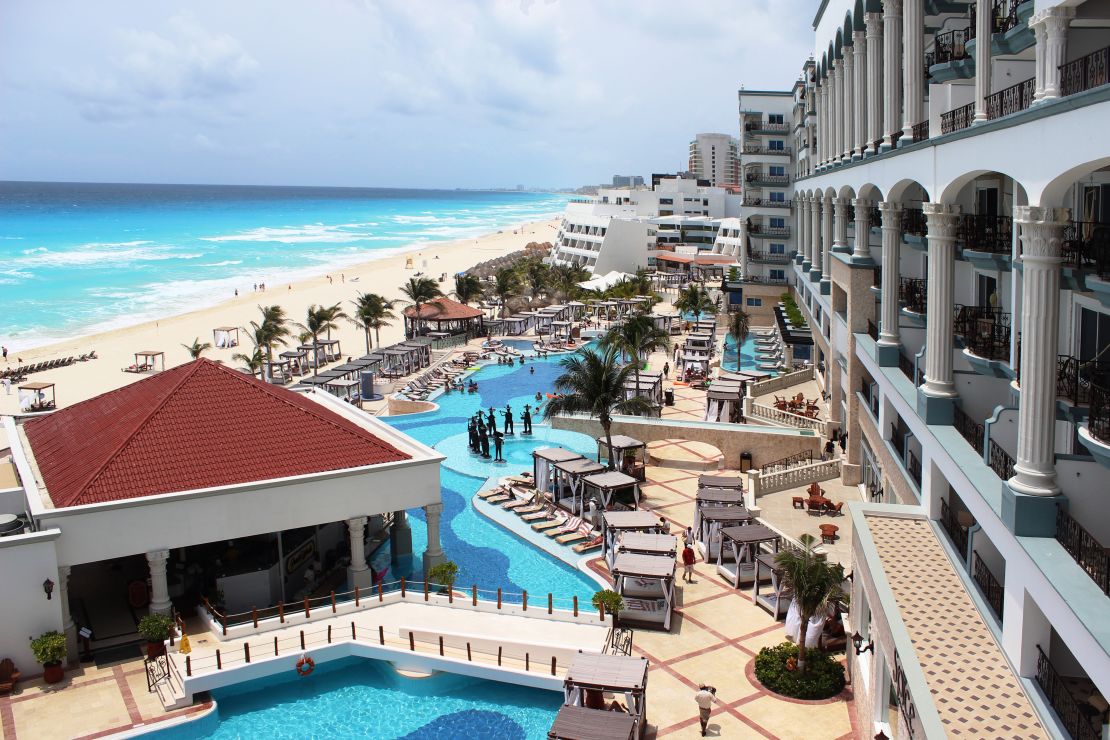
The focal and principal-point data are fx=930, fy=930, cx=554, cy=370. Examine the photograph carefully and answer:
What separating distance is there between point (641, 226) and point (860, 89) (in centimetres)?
7736

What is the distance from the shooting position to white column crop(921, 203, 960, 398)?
20.6 meters

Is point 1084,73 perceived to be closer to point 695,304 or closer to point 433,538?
point 433,538

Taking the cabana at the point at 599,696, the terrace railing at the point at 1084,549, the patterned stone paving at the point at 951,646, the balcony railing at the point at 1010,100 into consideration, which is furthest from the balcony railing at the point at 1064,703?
the balcony railing at the point at 1010,100

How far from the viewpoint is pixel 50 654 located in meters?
21.0

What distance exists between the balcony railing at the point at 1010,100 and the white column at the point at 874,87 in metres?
13.9

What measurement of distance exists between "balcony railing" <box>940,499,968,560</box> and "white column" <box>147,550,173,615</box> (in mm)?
18187

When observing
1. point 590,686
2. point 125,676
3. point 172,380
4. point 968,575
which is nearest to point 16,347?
point 172,380

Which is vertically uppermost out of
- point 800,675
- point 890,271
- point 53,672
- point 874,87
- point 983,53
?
point 874,87

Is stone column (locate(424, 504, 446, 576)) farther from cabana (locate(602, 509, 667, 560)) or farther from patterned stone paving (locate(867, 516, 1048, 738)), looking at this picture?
patterned stone paving (locate(867, 516, 1048, 738))

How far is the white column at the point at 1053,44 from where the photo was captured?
14477mm

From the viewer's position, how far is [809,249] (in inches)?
2237

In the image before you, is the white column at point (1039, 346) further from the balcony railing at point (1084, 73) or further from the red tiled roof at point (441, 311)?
the red tiled roof at point (441, 311)

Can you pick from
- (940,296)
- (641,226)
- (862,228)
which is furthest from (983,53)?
(641,226)

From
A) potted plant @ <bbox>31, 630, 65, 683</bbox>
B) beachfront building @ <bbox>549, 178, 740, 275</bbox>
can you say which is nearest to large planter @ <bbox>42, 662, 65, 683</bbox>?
potted plant @ <bbox>31, 630, 65, 683</bbox>
